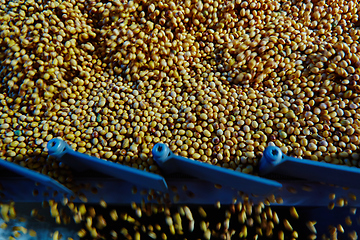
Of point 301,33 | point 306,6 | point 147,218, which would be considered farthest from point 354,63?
point 147,218

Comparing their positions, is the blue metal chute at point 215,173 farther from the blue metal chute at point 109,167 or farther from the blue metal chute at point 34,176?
the blue metal chute at point 34,176

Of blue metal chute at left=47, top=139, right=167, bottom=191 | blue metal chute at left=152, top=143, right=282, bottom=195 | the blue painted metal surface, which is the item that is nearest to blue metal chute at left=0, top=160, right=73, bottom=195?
blue metal chute at left=47, top=139, right=167, bottom=191

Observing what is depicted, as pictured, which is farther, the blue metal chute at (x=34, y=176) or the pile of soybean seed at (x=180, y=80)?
the pile of soybean seed at (x=180, y=80)

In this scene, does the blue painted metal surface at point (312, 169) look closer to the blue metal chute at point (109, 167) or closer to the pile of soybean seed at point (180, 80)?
the pile of soybean seed at point (180, 80)

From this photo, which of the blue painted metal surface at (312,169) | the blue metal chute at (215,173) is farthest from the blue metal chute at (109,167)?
the blue painted metal surface at (312,169)

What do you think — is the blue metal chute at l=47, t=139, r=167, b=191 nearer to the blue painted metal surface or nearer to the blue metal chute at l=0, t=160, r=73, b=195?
the blue metal chute at l=0, t=160, r=73, b=195

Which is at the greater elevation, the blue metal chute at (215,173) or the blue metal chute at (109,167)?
the blue metal chute at (215,173)

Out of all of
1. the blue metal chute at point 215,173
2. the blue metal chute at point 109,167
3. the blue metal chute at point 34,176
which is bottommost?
the blue metal chute at point 34,176
